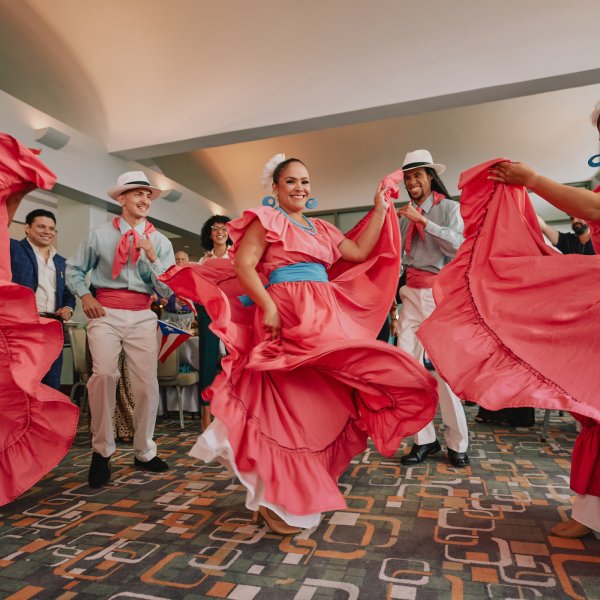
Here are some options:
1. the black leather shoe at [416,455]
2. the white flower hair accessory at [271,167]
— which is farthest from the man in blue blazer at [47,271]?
the black leather shoe at [416,455]

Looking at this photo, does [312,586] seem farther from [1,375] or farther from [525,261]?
[1,375]

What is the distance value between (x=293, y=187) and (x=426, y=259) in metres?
1.13

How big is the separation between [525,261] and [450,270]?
306 millimetres

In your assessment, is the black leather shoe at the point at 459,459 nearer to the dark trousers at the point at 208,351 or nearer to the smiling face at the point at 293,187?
the smiling face at the point at 293,187

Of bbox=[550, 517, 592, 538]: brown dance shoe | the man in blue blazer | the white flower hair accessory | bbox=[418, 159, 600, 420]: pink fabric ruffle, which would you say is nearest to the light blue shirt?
the white flower hair accessory

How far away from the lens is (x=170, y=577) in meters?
1.61

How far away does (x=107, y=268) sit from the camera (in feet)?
9.64

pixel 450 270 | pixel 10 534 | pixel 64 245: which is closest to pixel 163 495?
pixel 10 534

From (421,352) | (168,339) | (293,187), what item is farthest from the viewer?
(168,339)

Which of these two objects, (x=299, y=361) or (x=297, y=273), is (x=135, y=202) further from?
(x=299, y=361)

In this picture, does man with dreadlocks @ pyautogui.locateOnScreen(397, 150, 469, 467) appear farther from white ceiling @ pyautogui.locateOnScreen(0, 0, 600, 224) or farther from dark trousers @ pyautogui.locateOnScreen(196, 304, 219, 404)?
white ceiling @ pyautogui.locateOnScreen(0, 0, 600, 224)

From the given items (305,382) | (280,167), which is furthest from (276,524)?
(280,167)

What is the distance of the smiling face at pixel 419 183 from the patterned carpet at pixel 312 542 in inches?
63.3

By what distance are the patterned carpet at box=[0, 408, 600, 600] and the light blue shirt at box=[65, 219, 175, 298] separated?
3.48 feet
